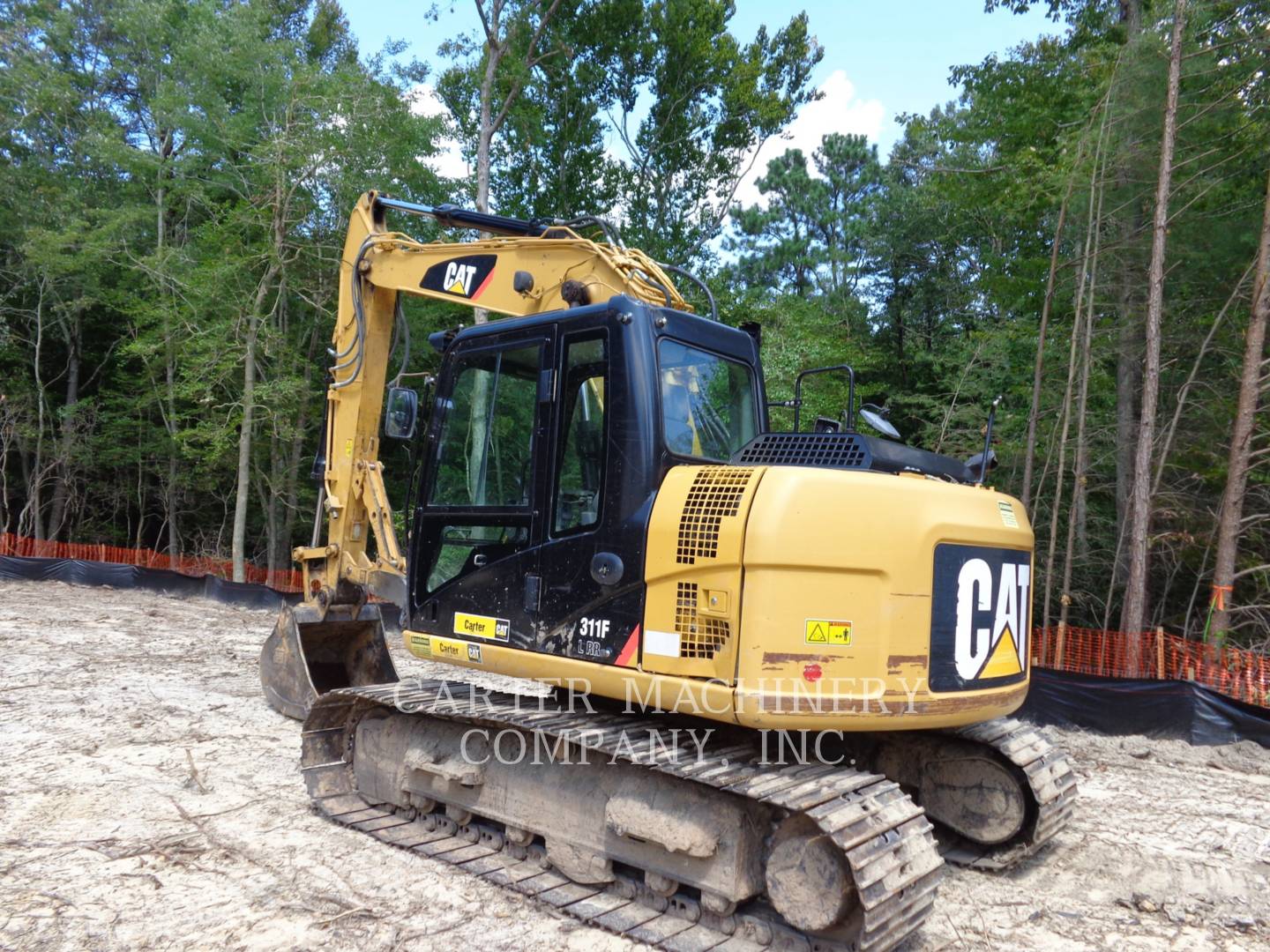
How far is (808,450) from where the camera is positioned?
403 cm

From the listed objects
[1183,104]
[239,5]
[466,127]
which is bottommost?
[1183,104]

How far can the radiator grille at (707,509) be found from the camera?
12.2 ft

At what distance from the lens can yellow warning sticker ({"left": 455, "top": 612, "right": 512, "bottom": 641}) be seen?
14.6 ft

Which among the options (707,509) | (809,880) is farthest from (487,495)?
(809,880)

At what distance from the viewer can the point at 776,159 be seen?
3431cm

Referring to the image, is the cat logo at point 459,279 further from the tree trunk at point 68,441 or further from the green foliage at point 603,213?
the tree trunk at point 68,441

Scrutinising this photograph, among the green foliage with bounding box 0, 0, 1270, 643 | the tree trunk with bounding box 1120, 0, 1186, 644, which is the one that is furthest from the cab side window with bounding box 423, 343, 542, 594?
the green foliage with bounding box 0, 0, 1270, 643

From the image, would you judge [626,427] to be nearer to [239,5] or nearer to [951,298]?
[239,5]

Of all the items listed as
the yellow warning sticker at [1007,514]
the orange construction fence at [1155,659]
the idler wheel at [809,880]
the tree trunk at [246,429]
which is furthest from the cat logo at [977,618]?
the tree trunk at [246,429]

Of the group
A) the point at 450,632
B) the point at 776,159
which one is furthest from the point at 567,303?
the point at 776,159

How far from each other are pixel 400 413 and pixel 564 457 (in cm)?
112

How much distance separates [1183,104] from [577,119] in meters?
14.6

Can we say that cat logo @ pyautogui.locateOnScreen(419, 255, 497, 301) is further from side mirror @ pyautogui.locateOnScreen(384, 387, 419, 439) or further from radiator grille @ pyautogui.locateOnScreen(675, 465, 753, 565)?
radiator grille @ pyautogui.locateOnScreen(675, 465, 753, 565)

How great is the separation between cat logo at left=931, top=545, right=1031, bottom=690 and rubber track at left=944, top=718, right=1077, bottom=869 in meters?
0.61
